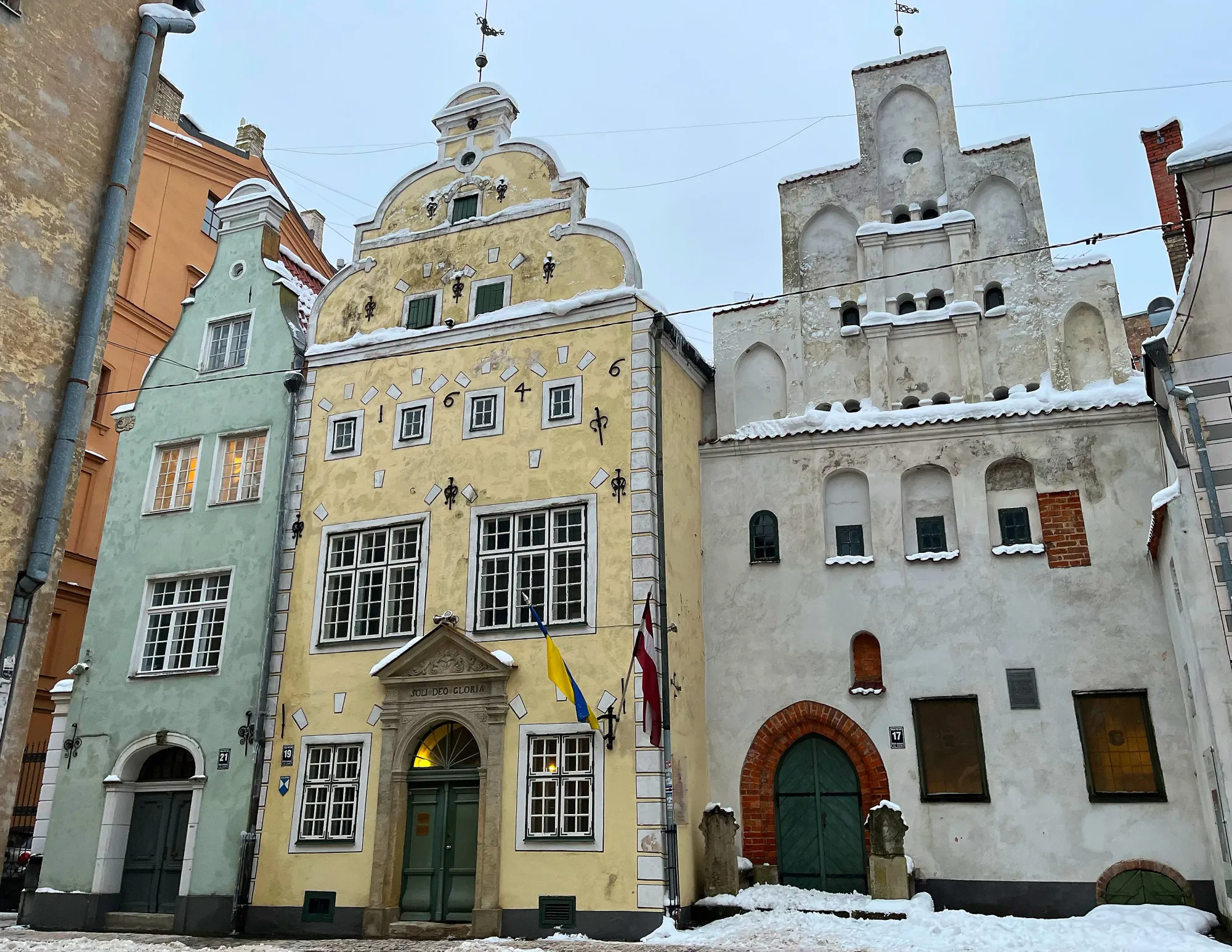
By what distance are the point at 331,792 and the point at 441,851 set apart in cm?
227

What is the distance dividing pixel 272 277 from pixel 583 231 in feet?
22.7

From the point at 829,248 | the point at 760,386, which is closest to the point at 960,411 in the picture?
the point at 760,386

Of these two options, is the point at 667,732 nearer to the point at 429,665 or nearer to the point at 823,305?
the point at 429,665

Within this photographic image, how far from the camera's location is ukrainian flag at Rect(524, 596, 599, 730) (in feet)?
53.0

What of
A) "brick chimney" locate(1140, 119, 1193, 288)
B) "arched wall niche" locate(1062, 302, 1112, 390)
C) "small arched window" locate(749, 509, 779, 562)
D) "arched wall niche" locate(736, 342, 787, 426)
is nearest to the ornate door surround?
"small arched window" locate(749, 509, 779, 562)

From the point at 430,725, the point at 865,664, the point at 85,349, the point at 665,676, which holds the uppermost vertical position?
the point at 85,349

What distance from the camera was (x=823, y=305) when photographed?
67.5 ft

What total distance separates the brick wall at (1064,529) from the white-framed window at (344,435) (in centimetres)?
1221

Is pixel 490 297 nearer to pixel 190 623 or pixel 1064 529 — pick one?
pixel 190 623

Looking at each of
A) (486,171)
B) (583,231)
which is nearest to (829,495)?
(583,231)

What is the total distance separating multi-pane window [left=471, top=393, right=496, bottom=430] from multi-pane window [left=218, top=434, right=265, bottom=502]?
450 centimetres

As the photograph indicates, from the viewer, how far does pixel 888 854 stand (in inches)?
618

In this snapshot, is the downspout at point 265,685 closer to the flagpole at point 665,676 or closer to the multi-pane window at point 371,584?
the multi-pane window at point 371,584

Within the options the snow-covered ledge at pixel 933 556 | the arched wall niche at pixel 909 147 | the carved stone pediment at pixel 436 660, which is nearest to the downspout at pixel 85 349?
the carved stone pediment at pixel 436 660
